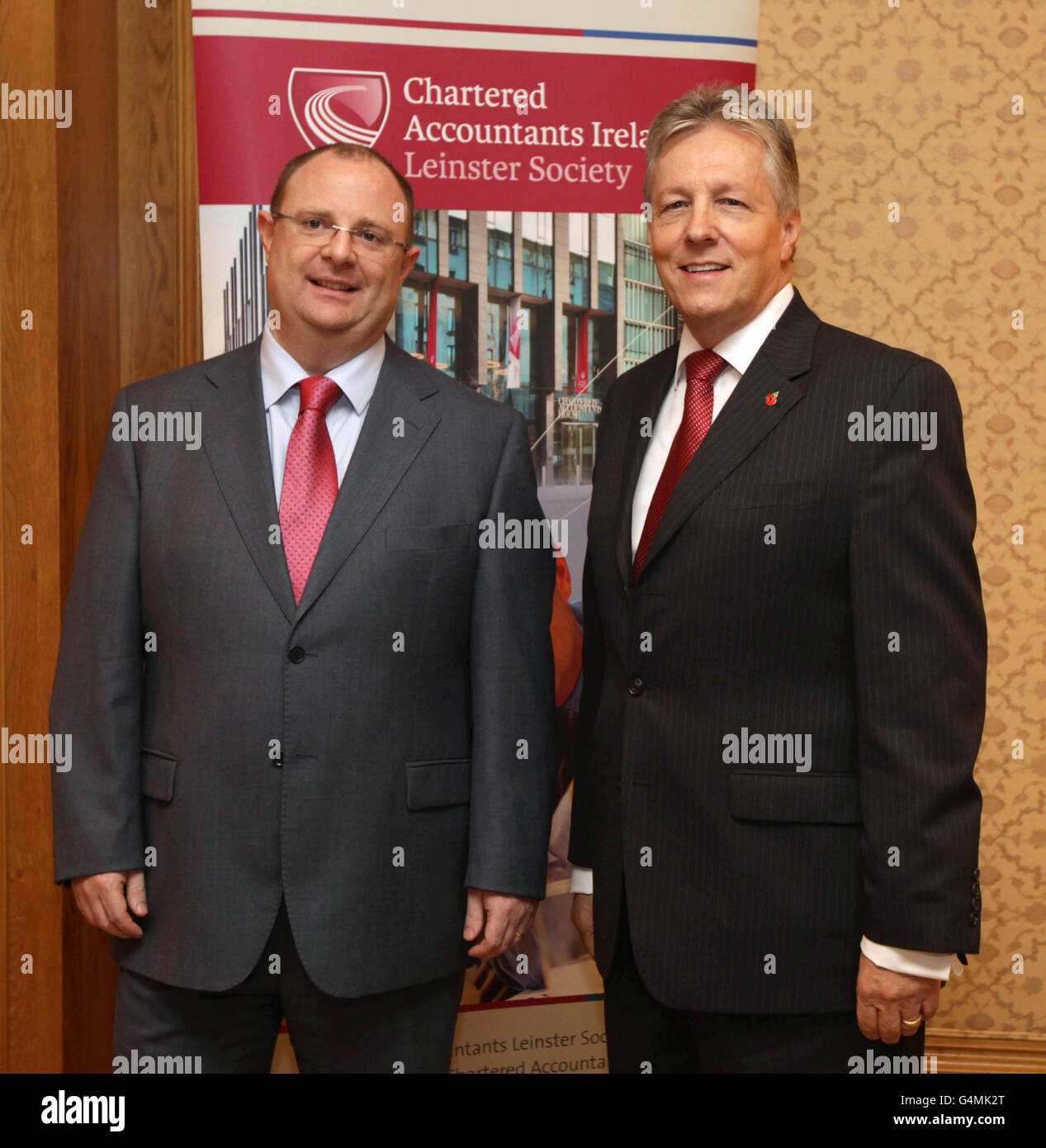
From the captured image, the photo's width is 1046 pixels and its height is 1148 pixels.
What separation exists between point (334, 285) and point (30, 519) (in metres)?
0.94

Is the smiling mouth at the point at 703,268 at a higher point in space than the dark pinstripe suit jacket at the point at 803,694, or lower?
higher

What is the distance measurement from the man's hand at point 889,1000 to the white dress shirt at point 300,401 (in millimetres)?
1121

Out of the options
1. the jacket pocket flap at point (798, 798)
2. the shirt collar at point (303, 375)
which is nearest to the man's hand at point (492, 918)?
the jacket pocket flap at point (798, 798)

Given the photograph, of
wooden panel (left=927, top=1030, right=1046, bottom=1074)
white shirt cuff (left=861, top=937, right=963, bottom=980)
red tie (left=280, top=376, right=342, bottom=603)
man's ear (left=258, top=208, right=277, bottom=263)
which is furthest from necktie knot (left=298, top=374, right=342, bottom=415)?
wooden panel (left=927, top=1030, right=1046, bottom=1074)

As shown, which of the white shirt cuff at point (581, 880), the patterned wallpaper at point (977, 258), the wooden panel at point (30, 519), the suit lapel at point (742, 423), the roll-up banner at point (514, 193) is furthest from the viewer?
the patterned wallpaper at point (977, 258)

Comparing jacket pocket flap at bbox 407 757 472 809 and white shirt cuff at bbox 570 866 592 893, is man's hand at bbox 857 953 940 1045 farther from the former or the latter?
jacket pocket flap at bbox 407 757 472 809

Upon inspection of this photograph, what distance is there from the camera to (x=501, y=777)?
178cm

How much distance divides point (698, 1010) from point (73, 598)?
3.92 ft

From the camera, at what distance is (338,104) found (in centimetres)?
248

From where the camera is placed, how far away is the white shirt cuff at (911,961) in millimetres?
1508

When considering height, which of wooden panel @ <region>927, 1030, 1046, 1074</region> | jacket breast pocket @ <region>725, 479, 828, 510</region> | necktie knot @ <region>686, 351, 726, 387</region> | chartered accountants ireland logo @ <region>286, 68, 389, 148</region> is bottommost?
wooden panel @ <region>927, 1030, 1046, 1074</region>

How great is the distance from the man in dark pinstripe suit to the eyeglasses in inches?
18.4

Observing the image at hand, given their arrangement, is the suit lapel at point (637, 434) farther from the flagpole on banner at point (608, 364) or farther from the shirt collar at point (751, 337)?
the flagpole on banner at point (608, 364)

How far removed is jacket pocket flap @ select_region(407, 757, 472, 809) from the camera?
5.77 feet
